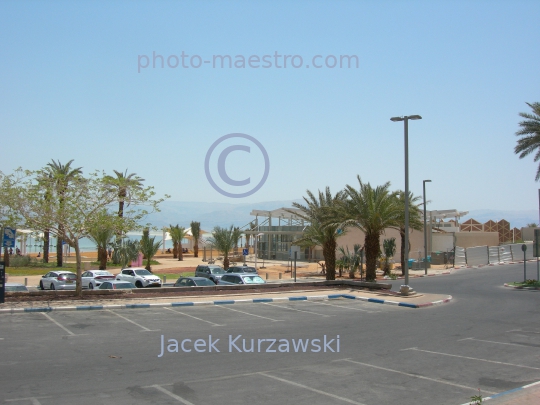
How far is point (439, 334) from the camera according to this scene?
15.3 metres

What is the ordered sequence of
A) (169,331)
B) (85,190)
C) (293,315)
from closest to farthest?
(169,331)
(293,315)
(85,190)

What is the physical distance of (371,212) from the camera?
98.5 ft

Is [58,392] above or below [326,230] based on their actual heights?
below

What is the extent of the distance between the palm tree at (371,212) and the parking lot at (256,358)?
11.9 m

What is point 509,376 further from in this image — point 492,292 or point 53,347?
point 492,292

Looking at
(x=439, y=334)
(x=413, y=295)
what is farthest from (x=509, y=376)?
(x=413, y=295)

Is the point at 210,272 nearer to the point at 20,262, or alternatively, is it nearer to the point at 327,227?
the point at 327,227

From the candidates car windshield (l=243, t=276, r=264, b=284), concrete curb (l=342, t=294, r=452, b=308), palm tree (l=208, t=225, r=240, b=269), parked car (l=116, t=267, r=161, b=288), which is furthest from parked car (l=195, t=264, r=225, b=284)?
palm tree (l=208, t=225, r=240, b=269)

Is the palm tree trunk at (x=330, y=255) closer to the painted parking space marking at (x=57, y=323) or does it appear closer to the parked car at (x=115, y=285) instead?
the parked car at (x=115, y=285)

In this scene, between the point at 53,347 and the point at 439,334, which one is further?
the point at 439,334

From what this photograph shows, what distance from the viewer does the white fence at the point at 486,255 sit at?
52156 mm

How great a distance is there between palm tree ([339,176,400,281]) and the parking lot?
39.0 feet

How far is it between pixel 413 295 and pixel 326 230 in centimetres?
968

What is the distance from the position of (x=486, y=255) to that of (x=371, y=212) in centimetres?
2888
